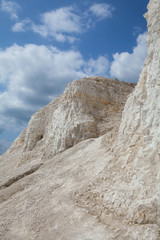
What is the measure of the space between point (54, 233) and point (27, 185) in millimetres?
4783

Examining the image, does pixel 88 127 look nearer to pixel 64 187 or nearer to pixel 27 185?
pixel 27 185

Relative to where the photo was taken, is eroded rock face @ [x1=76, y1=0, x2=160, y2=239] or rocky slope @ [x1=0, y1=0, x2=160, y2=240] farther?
rocky slope @ [x1=0, y1=0, x2=160, y2=240]

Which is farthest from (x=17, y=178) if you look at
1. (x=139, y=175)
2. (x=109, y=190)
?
(x=139, y=175)

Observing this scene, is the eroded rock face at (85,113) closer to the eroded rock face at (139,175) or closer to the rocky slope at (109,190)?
the rocky slope at (109,190)

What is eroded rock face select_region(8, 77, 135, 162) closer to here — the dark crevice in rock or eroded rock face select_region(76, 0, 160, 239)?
the dark crevice in rock

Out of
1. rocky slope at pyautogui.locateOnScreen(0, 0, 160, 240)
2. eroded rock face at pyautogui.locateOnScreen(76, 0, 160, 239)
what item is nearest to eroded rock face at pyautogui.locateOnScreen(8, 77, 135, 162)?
rocky slope at pyautogui.locateOnScreen(0, 0, 160, 240)

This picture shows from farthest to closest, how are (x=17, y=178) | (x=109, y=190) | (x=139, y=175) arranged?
(x=17, y=178) < (x=109, y=190) < (x=139, y=175)

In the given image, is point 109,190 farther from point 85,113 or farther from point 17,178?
point 85,113

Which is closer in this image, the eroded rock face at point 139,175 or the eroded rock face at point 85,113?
the eroded rock face at point 139,175

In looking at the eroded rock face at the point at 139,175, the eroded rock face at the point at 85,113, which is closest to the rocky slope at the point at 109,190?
the eroded rock face at the point at 139,175

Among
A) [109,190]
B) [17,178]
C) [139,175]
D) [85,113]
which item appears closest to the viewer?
[139,175]

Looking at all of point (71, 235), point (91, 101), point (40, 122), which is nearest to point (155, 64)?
point (71, 235)

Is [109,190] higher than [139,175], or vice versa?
[139,175]

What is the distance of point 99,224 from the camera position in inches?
201
